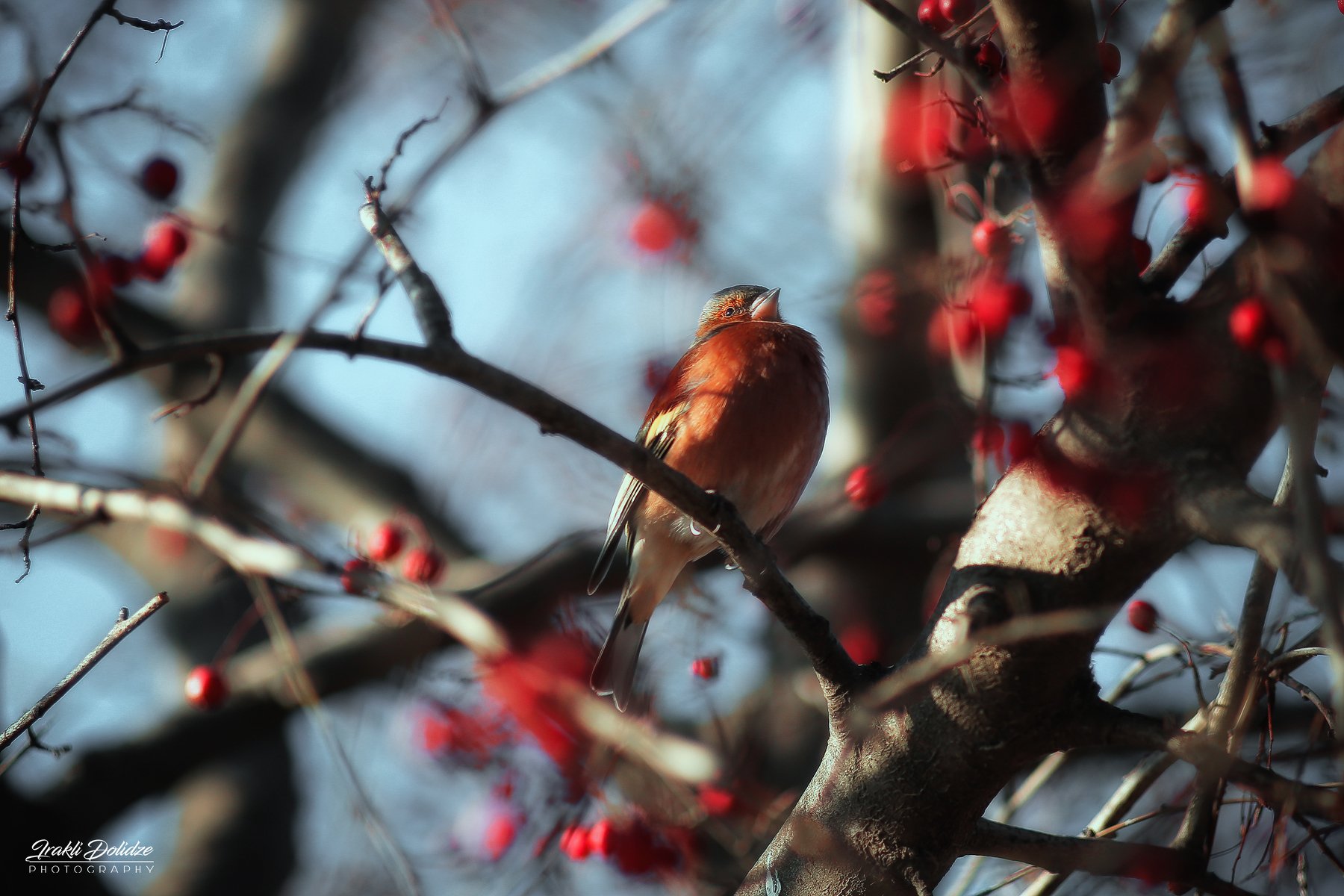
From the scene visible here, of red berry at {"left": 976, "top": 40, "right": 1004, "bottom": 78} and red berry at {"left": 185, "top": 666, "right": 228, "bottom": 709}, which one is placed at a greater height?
red berry at {"left": 976, "top": 40, "right": 1004, "bottom": 78}

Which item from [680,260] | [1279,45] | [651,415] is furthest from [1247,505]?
[1279,45]

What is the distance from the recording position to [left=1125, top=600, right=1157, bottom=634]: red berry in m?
3.39

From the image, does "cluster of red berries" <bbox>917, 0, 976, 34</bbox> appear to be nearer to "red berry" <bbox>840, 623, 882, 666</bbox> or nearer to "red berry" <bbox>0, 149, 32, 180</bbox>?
"red berry" <bbox>0, 149, 32, 180</bbox>

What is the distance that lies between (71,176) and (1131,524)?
2.24 meters

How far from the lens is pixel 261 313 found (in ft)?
28.9

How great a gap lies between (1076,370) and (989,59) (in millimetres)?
883

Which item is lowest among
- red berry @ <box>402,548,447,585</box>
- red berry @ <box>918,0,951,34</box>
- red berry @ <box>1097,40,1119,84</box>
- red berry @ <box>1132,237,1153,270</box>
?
red berry @ <box>402,548,447,585</box>

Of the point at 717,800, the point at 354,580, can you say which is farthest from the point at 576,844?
the point at 354,580

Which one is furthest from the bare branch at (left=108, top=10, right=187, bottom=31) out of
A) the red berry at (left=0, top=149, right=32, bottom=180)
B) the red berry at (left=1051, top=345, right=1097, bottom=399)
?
the red berry at (left=1051, top=345, right=1097, bottom=399)

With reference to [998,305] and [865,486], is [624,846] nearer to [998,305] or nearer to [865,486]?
[865,486]

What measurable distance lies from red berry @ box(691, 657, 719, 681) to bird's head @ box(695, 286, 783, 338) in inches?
71.7

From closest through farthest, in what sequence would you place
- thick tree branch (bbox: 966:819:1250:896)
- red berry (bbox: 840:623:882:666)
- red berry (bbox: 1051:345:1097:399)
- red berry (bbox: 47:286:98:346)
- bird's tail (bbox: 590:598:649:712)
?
1. red berry (bbox: 1051:345:1097:399)
2. thick tree branch (bbox: 966:819:1250:896)
3. red berry (bbox: 47:286:98:346)
4. bird's tail (bbox: 590:598:649:712)
5. red berry (bbox: 840:623:882:666)

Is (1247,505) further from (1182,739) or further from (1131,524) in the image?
(1182,739)

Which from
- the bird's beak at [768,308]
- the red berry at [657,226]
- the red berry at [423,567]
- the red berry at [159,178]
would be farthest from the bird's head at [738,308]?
the red berry at [159,178]
